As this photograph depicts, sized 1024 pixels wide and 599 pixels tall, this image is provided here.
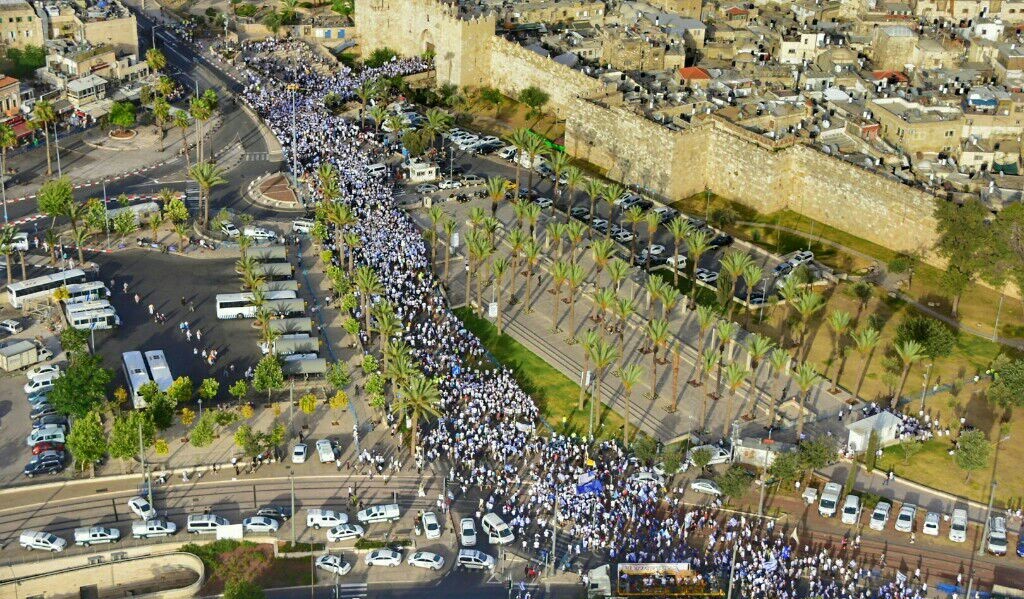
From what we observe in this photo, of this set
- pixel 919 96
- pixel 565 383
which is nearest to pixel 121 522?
pixel 565 383

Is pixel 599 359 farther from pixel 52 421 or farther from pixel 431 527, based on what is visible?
pixel 52 421

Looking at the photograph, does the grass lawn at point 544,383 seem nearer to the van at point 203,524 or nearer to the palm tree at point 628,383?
the palm tree at point 628,383

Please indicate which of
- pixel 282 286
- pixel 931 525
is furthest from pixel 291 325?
pixel 931 525

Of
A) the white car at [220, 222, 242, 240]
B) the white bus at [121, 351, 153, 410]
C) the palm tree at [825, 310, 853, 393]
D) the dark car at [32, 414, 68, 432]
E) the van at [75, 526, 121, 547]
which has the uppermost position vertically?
the palm tree at [825, 310, 853, 393]

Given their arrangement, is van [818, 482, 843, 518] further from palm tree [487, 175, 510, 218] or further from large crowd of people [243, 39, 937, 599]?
palm tree [487, 175, 510, 218]

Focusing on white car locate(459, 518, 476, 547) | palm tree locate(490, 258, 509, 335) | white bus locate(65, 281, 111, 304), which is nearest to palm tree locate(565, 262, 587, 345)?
palm tree locate(490, 258, 509, 335)

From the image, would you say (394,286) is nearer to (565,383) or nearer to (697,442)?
(565,383)
